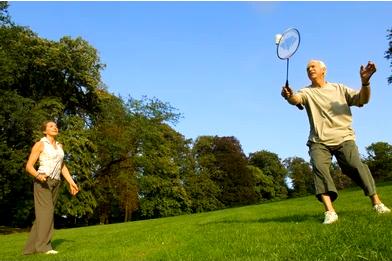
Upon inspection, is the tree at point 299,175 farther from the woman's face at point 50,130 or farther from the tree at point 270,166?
the woman's face at point 50,130

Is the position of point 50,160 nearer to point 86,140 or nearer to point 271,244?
point 271,244

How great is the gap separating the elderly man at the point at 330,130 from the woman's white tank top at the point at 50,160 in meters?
5.63

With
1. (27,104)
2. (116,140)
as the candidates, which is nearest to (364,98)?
(27,104)

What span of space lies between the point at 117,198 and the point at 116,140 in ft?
26.7

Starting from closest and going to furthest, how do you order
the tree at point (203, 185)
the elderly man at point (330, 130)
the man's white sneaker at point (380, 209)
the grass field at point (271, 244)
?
the grass field at point (271, 244)
the man's white sneaker at point (380, 209)
the elderly man at point (330, 130)
the tree at point (203, 185)

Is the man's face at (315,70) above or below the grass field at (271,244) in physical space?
above

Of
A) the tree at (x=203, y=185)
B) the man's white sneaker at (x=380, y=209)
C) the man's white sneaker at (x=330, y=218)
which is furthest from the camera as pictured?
the tree at (x=203, y=185)

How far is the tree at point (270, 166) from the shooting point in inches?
4747

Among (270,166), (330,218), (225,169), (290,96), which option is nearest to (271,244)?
(330,218)

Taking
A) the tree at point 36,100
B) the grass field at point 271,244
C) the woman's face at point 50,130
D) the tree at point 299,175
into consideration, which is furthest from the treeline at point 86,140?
the tree at point 299,175

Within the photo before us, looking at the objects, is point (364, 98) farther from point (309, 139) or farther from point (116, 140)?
point (116, 140)

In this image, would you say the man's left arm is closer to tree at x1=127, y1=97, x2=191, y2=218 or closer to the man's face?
the man's face

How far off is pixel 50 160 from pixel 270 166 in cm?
11126

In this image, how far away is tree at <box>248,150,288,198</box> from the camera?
12056 centimetres
